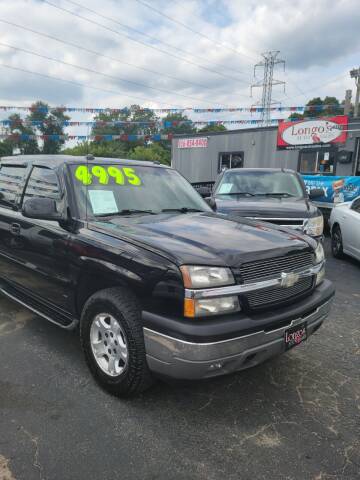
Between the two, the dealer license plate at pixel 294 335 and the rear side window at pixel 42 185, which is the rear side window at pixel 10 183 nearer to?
the rear side window at pixel 42 185

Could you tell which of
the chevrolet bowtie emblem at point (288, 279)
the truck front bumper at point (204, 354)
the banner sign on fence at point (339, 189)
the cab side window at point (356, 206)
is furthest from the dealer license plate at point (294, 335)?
the banner sign on fence at point (339, 189)

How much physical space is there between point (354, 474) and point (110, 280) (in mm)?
1887

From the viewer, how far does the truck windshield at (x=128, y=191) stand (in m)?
3.28

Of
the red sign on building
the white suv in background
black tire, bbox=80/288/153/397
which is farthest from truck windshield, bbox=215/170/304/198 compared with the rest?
the red sign on building

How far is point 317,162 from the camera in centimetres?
1700

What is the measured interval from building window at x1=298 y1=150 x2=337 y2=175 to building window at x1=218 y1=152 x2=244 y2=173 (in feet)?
12.4

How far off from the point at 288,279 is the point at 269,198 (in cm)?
412

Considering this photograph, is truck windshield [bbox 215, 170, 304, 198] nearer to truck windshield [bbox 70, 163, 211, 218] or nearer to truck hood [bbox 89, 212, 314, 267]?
truck windshield [bbox 70, 163, 211, 218]

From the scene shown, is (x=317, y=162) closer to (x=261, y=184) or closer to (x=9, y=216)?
(x=261, y=184)

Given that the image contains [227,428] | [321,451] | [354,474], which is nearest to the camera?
[354,474]

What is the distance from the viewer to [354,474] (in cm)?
214

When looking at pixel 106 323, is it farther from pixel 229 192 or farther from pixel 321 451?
pixel 229 192

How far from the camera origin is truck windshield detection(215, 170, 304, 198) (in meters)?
6.90

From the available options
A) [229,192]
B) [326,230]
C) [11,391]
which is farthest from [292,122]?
[11,391]
